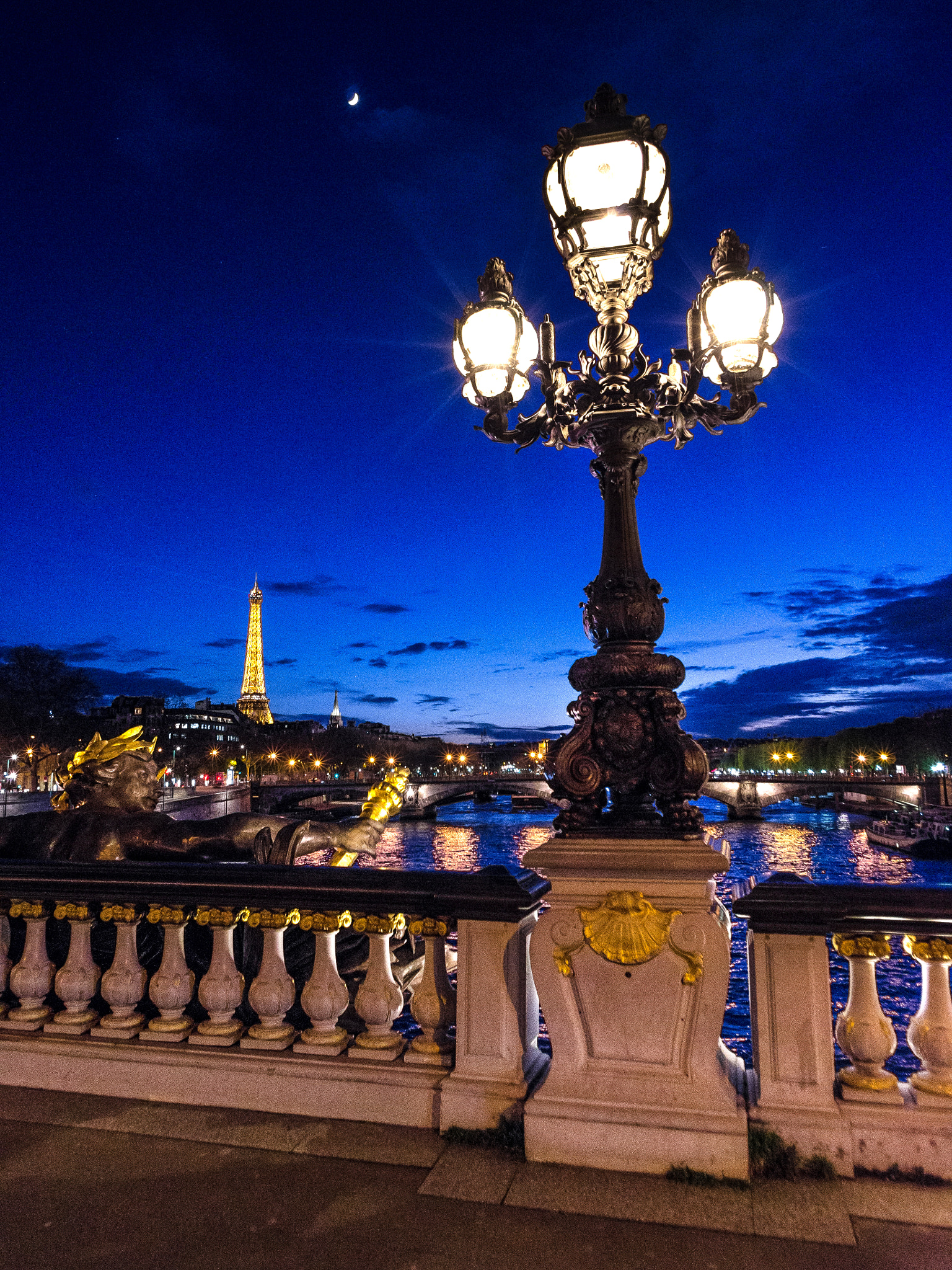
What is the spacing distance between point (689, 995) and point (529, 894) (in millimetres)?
903

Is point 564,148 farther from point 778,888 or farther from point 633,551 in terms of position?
point 778,888

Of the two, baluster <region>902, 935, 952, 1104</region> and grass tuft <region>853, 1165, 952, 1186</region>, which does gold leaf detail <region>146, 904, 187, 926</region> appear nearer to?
grass tuft <region>853, 1165, 952, 1186</region>

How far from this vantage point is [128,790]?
6414 millimetres

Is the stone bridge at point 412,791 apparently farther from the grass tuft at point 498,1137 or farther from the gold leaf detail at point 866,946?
the gold leaf detail at point 866,946

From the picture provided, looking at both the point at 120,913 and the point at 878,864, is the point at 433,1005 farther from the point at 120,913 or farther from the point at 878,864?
the point at 878,864

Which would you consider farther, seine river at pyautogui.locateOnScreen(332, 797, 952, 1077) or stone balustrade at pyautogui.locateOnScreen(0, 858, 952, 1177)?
seine river at pyautogui.locateOnScreen(332, 797, 952, 1077)

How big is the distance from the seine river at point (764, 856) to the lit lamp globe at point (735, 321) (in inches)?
609

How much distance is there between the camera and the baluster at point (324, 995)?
4.44m

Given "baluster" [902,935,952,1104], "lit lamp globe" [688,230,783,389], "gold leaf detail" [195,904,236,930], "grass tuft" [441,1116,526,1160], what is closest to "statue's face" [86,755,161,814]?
"gold leaf detail" [195,904,236,930]

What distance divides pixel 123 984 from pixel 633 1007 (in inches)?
116

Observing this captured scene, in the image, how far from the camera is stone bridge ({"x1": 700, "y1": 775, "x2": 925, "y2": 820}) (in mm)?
91062

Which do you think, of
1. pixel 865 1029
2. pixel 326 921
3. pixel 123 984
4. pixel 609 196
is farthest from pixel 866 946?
pixel 609 196

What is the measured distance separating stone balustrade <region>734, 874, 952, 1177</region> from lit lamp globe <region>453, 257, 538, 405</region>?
3332 millimetres

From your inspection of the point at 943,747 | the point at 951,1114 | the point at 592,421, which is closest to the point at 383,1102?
the point at 951,1114
